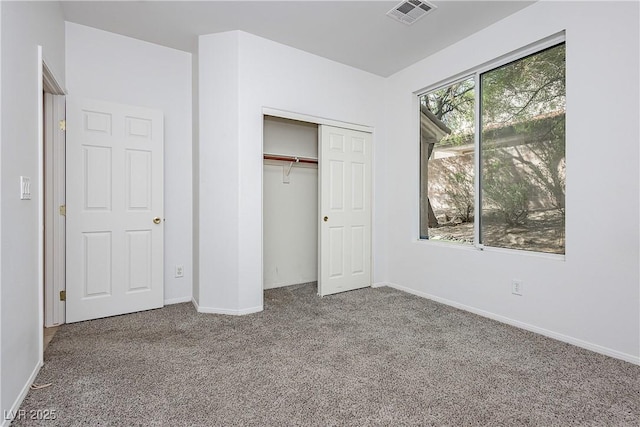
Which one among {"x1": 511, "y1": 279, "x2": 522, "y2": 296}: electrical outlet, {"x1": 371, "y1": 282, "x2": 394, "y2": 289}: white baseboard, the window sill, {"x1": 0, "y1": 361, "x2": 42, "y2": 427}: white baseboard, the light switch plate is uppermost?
the light switch plate

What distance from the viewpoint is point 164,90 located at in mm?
3270

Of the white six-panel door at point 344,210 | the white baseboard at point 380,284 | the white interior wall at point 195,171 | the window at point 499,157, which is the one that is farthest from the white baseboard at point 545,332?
the white interior wall at point 195,171

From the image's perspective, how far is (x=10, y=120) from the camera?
1609 mm

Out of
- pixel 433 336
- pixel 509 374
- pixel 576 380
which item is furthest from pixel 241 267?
pixel 576 380

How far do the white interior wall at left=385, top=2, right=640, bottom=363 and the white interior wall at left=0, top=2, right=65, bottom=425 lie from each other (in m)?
3.33

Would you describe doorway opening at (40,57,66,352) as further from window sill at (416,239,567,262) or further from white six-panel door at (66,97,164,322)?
window sill at (416,239,567,262)

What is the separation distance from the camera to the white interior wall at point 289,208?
3.85 meters

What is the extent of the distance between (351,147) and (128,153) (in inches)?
91.9

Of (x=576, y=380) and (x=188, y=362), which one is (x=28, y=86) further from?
(x=576, y=380)

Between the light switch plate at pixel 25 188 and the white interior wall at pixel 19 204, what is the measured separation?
0.11 feet

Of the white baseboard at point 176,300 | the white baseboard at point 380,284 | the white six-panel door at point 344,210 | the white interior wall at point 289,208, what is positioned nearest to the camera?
the white baseboard at point 176,300

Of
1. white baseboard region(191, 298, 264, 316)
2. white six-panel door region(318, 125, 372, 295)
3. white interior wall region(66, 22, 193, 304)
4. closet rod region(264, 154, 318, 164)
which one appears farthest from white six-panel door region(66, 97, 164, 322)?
white six-panel door region(318, 125, 372, 295)

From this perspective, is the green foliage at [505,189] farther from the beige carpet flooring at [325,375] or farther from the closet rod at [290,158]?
the closet rod at [290,158]

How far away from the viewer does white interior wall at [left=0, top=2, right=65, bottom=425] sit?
1.52 metres
